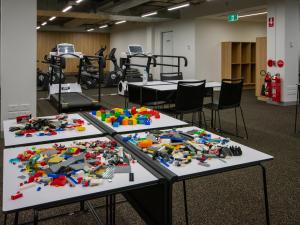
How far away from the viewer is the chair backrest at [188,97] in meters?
4.46

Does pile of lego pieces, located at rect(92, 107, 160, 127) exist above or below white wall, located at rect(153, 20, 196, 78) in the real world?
below

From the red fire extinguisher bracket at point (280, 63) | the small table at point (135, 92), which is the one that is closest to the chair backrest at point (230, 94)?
the small table at point (135, 92)

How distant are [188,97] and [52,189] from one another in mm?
3297

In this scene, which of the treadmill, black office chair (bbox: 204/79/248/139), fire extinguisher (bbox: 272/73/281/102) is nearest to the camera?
black office chair (bbox: 204/79/248/139)

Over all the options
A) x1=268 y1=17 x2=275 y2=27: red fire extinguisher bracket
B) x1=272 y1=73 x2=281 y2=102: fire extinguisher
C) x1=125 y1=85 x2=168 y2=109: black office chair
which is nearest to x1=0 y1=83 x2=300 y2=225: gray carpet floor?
x1=125 y1=85 x2=168 y2=109: black office chair

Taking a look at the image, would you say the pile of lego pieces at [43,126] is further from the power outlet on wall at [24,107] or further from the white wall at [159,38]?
the white wall at [159,38]

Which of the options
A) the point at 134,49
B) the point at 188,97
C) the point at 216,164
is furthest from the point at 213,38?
the point at 216,164

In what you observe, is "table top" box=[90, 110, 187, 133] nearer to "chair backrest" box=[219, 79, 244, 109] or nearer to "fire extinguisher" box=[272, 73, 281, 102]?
"chair backrest" box=[219, 79, 244, 109]

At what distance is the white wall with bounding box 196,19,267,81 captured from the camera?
35.9 feet

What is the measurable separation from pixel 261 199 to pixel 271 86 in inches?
223

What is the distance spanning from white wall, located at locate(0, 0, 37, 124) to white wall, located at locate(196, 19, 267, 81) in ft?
22.3

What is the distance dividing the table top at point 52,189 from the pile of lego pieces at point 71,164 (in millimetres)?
26

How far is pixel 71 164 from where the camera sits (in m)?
1.70

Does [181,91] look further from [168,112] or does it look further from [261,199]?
[261,199]
